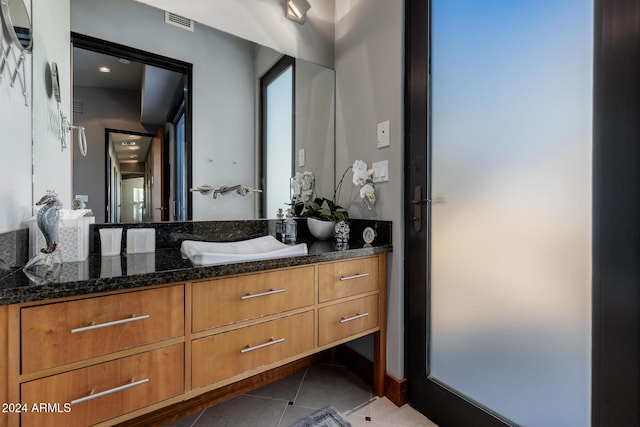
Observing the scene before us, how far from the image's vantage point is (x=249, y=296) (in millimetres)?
1114

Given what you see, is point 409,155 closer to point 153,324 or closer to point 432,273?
point 432,273

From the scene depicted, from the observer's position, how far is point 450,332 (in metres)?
1.36

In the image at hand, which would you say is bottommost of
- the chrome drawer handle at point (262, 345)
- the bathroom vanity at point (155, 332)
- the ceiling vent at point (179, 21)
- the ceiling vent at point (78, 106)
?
the chrome drawer handle at point (262, 345)

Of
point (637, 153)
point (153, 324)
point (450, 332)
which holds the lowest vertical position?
point (450, 332)

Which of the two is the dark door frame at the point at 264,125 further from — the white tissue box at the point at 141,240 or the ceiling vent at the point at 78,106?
the ceiling vent at the point at 78,106

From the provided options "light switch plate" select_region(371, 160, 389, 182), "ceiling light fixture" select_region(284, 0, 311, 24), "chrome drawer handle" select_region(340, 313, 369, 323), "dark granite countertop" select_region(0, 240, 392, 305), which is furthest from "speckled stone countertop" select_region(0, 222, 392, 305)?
"ceiling light fixture" select_region(284, 0, 311, 24)

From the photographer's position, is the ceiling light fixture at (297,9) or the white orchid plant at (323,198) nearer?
the white orchid plant at (323,198)

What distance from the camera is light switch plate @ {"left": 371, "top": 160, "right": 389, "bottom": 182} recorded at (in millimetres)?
1602

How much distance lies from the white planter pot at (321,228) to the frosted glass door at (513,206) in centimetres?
61

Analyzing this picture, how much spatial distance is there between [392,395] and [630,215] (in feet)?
4.24

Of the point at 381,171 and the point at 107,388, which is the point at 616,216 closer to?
the point at 381,171

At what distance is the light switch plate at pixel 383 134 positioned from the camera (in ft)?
5.23

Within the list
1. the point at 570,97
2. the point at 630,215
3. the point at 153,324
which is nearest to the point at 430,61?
the point at 570,97

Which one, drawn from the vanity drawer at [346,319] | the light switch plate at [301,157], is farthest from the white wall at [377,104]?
the light switch plate at [301,157]
